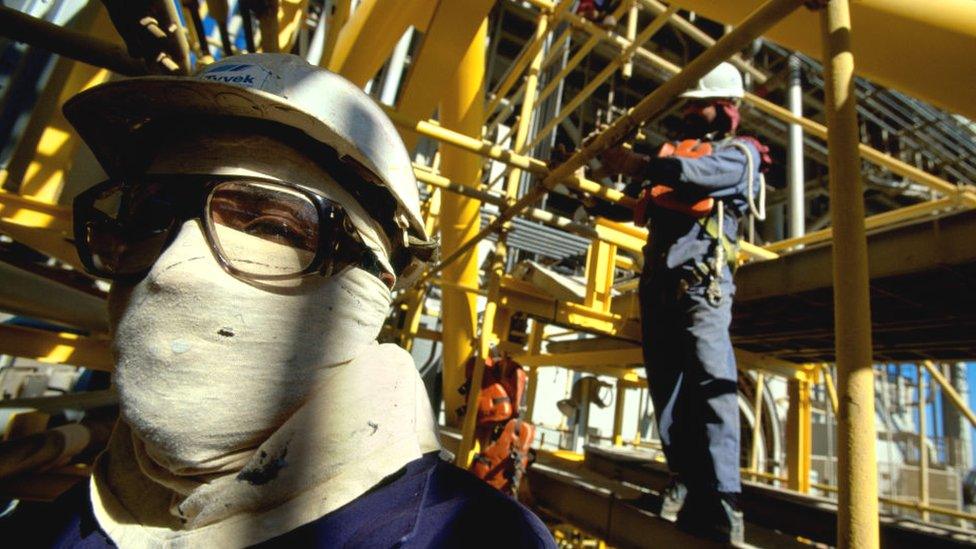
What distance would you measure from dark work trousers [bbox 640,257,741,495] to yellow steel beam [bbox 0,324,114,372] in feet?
9.41

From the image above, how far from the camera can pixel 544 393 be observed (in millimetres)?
10047

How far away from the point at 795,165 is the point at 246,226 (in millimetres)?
9856

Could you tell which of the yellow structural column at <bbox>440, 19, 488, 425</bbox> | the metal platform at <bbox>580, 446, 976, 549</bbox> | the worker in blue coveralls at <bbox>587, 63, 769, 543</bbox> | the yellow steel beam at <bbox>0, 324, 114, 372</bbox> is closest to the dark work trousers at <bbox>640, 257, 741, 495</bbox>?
the worker in blue coveralls at <bbox>587, 63, 769, 543</bbox>

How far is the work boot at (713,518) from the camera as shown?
1894mm

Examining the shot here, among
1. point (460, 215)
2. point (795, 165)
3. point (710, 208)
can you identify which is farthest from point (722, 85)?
point (795, 165)

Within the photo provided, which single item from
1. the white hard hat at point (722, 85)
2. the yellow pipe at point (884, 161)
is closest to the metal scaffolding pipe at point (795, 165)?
the yellow pipe at point (884, 161)

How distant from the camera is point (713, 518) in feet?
6.36

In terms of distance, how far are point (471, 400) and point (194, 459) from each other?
193 centimetres

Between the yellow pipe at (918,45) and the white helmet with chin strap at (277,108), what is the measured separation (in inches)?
47.0

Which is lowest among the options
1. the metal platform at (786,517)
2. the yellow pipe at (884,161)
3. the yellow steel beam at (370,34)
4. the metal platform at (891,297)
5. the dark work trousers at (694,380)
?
the metal platform at (786,517)

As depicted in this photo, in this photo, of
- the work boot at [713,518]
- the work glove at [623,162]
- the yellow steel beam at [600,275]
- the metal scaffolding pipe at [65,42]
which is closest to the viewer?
the metal scaffolding pipe at [65,42]

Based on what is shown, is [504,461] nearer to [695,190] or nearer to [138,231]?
[695,190]

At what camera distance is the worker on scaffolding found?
0.96 meters

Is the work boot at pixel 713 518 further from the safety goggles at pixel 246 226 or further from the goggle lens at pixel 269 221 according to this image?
the goggle lens at pixel 269 221
